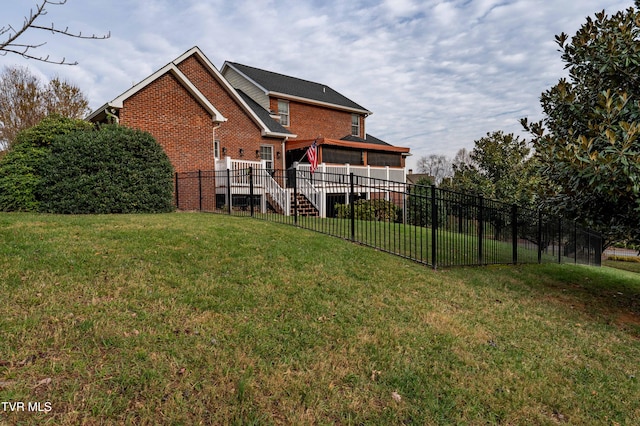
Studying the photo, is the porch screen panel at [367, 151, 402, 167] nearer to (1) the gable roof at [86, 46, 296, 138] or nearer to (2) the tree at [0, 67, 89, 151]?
(1) the gable roof at [86, 46, 296, 138]

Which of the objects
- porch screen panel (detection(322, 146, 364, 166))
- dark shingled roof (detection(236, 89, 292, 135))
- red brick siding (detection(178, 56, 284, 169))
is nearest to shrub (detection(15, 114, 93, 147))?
red brick siding (detection(178, 56, 284, 169))

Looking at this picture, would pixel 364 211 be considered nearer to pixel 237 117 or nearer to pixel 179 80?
pixel 237 117

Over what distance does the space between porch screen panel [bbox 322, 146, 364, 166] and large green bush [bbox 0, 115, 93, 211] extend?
11783 mm

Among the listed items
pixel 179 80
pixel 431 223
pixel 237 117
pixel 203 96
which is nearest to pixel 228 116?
pixel 237 117

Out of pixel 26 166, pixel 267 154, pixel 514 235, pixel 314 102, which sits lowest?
pixel 514 235

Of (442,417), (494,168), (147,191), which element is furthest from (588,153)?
(494,168)

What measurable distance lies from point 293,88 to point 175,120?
39.3 feet

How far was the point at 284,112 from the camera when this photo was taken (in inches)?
878

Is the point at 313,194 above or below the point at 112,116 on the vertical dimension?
below

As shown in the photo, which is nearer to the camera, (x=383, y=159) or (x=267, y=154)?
(x=267, y=154)

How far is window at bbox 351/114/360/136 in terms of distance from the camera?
2644 centimetres

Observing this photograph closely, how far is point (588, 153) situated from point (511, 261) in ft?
15.6

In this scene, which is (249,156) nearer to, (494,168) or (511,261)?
(511,261)

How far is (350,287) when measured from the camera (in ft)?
17.1
